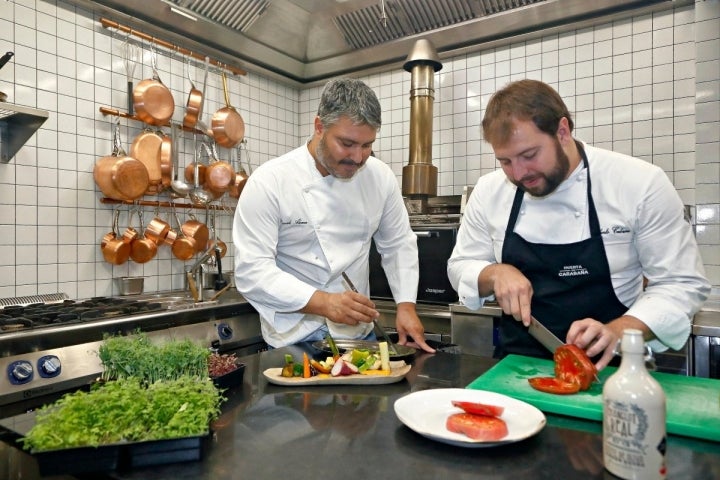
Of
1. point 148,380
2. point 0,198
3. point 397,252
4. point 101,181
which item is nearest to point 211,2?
point 101,181

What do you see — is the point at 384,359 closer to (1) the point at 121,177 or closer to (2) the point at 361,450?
(2) the point at 361,450

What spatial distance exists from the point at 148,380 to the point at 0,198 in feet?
6.32

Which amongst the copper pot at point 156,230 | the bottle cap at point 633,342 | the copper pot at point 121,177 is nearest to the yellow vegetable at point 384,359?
the bottle cap at point 633,342

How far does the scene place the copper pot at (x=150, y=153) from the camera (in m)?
2.94

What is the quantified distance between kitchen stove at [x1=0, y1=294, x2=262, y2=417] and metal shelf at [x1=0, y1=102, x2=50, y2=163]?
711 millimetres

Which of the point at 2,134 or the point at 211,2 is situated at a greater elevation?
the point at 211,2

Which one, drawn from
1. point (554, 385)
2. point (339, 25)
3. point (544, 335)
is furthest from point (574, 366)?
point (339, 25)

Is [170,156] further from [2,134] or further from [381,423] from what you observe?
[381,423]

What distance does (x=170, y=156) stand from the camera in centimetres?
303

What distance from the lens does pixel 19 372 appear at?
1832mm

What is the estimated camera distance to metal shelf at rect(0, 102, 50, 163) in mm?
2223

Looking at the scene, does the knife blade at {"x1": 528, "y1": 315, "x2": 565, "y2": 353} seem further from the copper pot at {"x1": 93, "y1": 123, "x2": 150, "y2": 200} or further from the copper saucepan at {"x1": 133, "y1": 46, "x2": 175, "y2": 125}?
the copper saucepan at {"x1": 133, "y1": 46, "x2": 175, "y2": 125}

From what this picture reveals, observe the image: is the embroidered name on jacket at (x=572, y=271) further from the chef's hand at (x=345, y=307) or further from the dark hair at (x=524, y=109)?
the chef's hand at (x=345, y=307)

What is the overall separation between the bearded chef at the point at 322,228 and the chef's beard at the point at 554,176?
565mm
